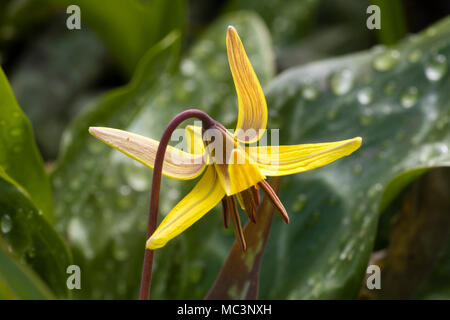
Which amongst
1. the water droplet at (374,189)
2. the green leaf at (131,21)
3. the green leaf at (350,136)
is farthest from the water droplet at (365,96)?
the green leaf at (131,21)

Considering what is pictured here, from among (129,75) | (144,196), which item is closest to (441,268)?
(144,196)

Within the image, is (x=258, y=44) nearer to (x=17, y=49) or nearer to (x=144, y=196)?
(x=144, y=196)

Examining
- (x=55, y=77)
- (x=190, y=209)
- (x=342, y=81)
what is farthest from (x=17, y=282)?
(x=55, y=77)

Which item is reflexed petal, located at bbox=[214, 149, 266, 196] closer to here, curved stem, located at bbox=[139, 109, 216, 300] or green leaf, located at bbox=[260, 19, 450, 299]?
curved stem, located at bbox=[139, 109, 216, 300]

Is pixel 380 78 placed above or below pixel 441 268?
above

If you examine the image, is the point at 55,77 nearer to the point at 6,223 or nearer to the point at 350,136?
the point at 6,223

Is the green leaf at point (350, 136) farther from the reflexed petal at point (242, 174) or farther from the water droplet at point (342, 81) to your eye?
the reflexed petal at point (242, 174)

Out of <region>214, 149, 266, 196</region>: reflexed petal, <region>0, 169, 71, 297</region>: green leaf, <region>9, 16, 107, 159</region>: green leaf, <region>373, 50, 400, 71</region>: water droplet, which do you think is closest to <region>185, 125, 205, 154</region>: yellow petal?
<region>214, 149, 266, 196</region>: reflexed petal

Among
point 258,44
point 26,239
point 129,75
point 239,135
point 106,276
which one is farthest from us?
point 129,75
